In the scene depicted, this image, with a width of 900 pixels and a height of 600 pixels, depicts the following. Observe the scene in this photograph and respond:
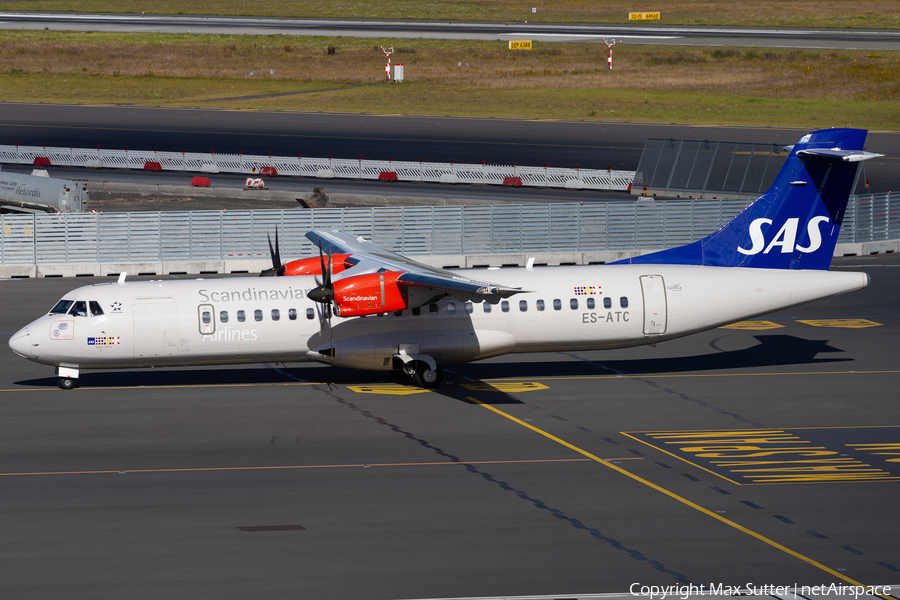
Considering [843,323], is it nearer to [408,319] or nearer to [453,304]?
[453,304]

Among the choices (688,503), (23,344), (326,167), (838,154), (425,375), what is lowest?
(688,503)

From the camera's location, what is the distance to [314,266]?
103ft

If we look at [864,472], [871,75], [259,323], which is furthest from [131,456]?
[871,75]

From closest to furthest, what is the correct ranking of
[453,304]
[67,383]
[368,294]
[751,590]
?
[751,590], [368,294], [67,383], [453,304]

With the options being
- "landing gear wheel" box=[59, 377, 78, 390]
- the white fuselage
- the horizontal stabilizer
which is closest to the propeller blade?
the white fuselage

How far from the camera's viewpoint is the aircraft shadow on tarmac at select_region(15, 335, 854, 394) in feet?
100

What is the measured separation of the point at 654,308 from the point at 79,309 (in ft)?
53.8

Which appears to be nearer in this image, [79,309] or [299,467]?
[299,467]

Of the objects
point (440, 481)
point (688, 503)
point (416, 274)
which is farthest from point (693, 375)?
point (440, 481)

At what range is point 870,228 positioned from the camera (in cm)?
5138

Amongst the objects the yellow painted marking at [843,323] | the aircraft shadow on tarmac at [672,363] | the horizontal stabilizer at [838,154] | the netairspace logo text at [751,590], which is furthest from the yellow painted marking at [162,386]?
the yellow painted marking at [843,323]

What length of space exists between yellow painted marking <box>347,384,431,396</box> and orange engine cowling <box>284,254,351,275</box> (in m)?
3.64

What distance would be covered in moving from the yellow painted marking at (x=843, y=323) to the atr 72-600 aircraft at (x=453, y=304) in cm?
687

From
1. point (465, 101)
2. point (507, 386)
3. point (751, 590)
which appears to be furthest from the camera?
point (465, 101)
